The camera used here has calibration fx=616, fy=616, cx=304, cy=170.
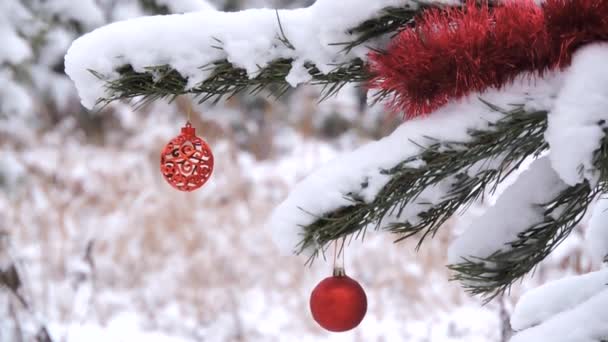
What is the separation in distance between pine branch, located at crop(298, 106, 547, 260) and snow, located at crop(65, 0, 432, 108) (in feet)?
0.42

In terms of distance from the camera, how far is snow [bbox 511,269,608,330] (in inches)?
25.5

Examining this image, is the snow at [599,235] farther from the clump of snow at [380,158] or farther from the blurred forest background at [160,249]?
the blurred forest background at [160,249]

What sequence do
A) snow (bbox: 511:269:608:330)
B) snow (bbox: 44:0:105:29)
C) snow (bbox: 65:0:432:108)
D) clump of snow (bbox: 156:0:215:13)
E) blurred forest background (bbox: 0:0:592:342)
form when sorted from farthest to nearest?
blurred forest background (bbox: 0:0:592:342) → snow (bbox: 44:0:105:29) → clump of snow (bbox: 156:0:215:13) → snow (bbox: 511:269:608:330) → snow (bbox: 65:0:432:108)

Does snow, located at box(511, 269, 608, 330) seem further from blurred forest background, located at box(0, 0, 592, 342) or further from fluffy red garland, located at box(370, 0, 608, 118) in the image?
blurred forest background, located at box(0, 0, 592, 342)

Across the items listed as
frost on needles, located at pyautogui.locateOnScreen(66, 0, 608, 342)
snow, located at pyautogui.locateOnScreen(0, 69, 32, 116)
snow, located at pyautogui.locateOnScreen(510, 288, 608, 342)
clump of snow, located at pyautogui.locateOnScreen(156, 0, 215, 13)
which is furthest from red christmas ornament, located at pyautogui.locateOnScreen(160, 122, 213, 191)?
snow, located at pyautogui.locateOnScreen(0, 69, 32, 116)

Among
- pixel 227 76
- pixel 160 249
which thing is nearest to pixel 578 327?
pixel 227 76

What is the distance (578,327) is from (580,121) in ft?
0.64

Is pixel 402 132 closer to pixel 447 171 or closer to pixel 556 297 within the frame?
pixel 447 171

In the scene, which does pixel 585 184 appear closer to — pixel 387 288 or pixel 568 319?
pixel 568 319

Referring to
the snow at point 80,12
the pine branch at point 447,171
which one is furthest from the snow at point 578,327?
the snow at point 80,12

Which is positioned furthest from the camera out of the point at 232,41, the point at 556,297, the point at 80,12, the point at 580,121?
the point at 80,12

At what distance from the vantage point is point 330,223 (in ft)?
1.58

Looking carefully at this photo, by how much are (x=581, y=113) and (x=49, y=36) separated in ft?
7.02

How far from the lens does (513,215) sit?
523mm
